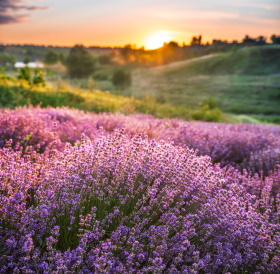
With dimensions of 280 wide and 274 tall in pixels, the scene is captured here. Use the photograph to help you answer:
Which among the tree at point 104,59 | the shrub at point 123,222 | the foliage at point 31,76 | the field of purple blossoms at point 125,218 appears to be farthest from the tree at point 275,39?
the shrub at point 123,222

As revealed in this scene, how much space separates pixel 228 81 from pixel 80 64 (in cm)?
2671

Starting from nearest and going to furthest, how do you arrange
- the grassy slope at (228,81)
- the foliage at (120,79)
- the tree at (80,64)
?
the grassy slope at (228,81) < the foliage at (120,79) < the tree at (80,64)

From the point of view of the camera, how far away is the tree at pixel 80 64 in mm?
52719

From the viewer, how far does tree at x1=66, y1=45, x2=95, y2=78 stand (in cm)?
5272

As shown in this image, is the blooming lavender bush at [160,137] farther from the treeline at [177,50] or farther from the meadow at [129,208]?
the treeline at [177,50]

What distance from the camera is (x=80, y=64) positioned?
5275cm

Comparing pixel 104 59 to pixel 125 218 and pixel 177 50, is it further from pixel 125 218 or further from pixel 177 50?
pixel 125 218

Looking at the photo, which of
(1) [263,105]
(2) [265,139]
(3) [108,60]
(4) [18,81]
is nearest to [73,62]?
(1) [263,105]

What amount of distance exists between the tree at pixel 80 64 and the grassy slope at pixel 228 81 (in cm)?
806

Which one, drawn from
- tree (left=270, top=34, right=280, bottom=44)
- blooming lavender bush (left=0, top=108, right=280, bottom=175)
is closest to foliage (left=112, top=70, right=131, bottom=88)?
blooming lavender bush (left=0, top=108, right=280, bottom=175)

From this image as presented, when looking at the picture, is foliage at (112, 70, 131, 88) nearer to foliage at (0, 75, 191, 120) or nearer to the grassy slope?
the grassy slope

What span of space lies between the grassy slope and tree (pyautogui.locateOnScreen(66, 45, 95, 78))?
26.4 ft

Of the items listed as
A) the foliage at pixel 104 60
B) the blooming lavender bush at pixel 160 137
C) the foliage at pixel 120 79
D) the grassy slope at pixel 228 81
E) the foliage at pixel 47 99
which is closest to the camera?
the blooming lavender bush at pixel 160 137

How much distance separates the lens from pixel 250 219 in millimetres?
2510
